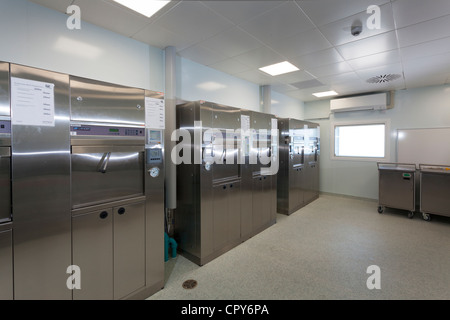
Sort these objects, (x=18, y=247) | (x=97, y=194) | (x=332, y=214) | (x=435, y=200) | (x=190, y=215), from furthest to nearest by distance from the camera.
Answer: (x=332, y=214)
(x=435, y=200)
(x=190, y=215)
(x=97, y=194)
(x=18, y=247)

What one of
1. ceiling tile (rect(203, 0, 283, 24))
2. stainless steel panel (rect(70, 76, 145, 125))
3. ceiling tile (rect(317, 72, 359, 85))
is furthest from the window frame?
stainless steel panel (rect(70, 76, 145, 125))

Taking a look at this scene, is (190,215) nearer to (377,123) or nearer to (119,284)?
(119,284)

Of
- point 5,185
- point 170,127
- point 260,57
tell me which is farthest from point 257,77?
point 5,185

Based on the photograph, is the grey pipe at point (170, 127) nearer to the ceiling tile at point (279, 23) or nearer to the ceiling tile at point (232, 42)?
the ceiling tile at point (232, 42)

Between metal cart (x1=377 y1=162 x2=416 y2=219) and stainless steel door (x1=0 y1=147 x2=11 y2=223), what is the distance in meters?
5.92

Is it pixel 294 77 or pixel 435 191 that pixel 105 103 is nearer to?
pixel 294 77

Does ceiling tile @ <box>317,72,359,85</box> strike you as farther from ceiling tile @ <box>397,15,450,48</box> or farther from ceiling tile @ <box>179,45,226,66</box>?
ceiling tile @ <box>179,45,226,66</box>

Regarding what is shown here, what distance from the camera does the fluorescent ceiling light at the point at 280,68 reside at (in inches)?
141

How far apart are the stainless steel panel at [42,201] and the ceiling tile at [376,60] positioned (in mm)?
3943

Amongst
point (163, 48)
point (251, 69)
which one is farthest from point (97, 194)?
point (251, 69)

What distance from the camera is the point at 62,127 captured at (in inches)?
63.1

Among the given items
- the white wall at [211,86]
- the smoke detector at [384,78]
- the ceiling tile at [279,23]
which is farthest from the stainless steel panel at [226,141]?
the smoke detector at [384,78]

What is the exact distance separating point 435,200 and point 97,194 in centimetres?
578

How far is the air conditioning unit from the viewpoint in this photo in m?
5.14
